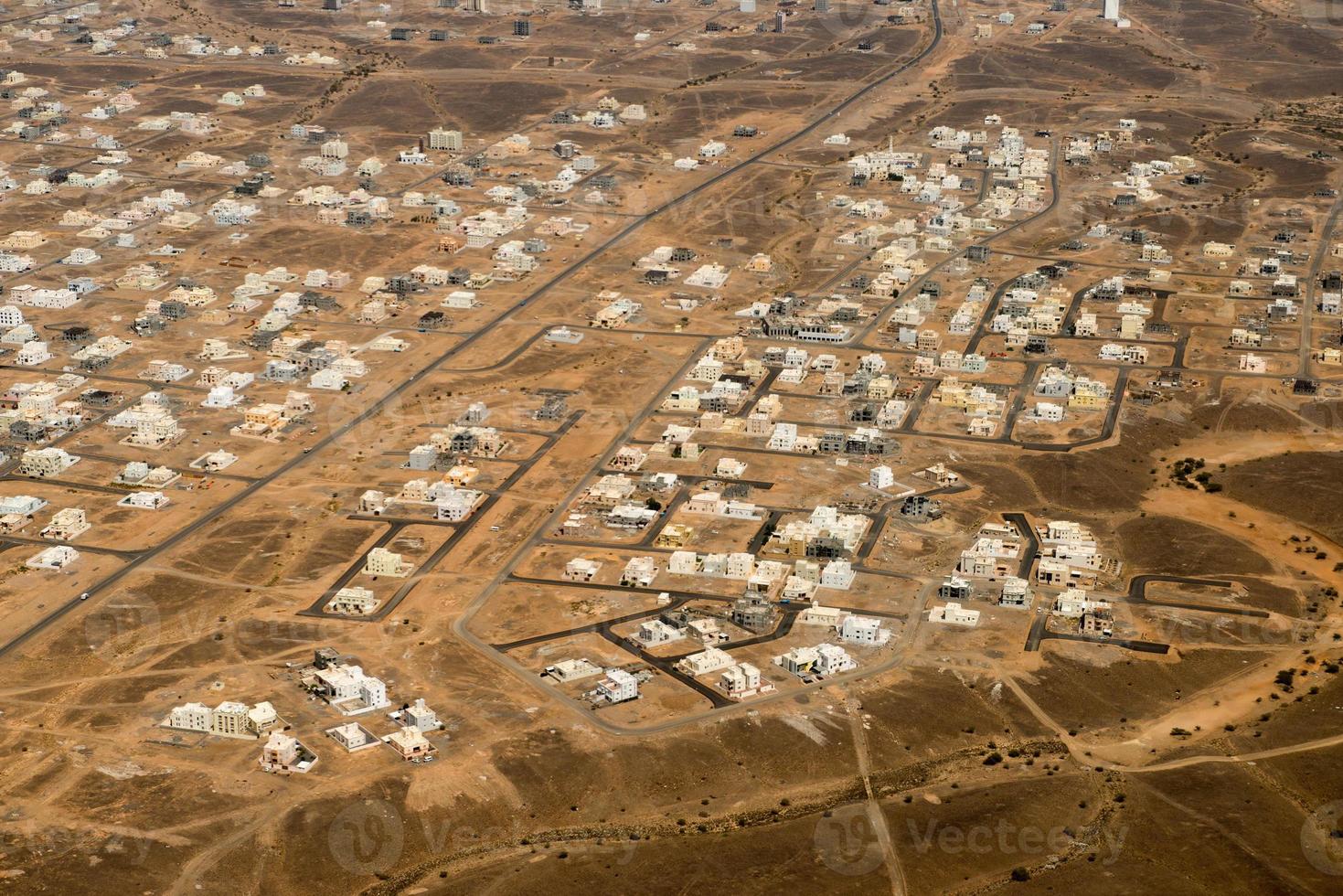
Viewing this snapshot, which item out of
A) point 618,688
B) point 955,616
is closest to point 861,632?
point 955,616

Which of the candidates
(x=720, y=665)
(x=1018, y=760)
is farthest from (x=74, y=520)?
(x=1018, y=760)

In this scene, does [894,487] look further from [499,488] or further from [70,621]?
[70,621]

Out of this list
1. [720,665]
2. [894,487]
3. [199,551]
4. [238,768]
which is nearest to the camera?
[238,768]

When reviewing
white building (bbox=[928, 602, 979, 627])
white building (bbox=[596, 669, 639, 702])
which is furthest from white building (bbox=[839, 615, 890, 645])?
white building (bbox=[596, 669, 639, 702])

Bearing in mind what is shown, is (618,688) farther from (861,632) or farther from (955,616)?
(955,616)

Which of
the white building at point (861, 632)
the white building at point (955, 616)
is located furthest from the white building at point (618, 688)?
the white building at point (955, 616)

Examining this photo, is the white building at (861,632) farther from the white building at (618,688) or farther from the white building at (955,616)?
the white building at (618,688)

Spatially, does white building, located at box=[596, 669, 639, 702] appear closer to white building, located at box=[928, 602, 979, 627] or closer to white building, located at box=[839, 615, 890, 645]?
white building, located at box=[839, 615, 890, 645]

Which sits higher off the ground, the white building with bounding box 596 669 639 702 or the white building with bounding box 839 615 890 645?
the white building with bounding box 596 669 639 702

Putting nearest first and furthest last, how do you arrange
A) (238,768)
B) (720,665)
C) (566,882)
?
(566,882)
(238,768)
(720,665)

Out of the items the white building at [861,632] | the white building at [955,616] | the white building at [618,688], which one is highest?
the white building at [618,688]

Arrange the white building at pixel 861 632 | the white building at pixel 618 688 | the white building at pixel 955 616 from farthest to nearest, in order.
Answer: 1. the white building at pixel 955 616
2. the white building at pixel 861 632
3. the white building at pixel 618 688
